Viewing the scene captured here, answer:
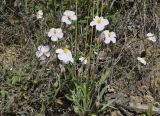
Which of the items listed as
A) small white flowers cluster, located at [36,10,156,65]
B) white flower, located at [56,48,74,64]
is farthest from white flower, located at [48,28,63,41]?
white flower, located at [56,48,74,64]

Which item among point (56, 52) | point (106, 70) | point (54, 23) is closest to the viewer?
point (56, 52)

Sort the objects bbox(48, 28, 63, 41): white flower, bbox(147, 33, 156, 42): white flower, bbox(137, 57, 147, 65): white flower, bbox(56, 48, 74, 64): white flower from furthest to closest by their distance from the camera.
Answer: bbox(147, 33, 156, 42): white flower → bbox(137, 57, 147, 65): white flower → bbox(48, 28, 63, 41): white flower → bbox(56, 48, 74, 64): white flower

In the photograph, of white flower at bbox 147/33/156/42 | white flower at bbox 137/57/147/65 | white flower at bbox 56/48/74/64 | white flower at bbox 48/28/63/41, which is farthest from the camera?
white flower at bbox 147/33/156/42

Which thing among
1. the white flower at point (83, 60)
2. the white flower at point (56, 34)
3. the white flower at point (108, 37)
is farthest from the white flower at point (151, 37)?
the white flower at point (56, 34)

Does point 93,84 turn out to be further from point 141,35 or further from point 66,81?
point 141,35

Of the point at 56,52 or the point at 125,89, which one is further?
the point at 125,89

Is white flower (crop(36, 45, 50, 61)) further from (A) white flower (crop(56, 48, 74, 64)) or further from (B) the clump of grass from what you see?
(A) white flower (crop(56, 48, 74, 64))

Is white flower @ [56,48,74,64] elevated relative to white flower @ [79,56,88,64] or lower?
elevated

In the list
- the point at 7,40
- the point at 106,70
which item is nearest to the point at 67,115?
the point at 106,70

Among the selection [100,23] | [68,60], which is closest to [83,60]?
[68,60]
